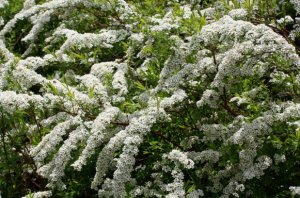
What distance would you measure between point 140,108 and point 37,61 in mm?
1623

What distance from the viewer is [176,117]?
4691 mm

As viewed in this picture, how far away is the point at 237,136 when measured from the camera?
12.9ft

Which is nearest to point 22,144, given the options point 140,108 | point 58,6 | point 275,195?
point 140,108

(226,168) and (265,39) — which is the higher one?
(265,39)

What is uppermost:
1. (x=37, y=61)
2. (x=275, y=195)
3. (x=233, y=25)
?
(x=233, y=25)

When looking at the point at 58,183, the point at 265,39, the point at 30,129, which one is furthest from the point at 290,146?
the point at 30,129

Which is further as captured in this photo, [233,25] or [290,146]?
[233,25]

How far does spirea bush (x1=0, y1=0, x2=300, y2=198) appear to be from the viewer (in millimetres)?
4023

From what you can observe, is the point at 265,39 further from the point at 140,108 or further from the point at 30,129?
the point at 30,129

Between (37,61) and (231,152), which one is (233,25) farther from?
(37,61)

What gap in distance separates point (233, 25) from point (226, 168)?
1.15 m

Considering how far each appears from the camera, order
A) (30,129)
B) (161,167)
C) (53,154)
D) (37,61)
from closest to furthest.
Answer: (161,167) → (53,154) → (30,129) → (37,61)

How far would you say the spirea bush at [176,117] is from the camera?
4023 millimetres

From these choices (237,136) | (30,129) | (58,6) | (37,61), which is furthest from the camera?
(58,6)
